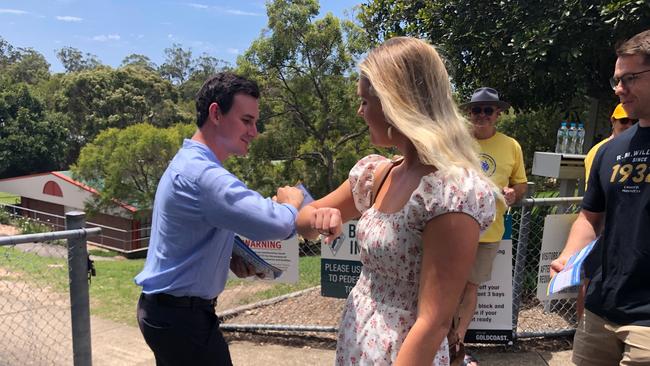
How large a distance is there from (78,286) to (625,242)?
309 centimetres

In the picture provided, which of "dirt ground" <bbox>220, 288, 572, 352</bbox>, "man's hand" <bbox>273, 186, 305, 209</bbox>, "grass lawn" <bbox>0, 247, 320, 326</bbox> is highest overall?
"man's hand" <bbox>273, 186, 305, 209</bbox>

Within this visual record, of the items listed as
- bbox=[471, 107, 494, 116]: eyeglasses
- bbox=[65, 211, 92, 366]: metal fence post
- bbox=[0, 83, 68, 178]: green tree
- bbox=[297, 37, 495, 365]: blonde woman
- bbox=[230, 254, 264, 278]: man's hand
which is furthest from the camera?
bbox=[0, 83, 68, 178]: green tree

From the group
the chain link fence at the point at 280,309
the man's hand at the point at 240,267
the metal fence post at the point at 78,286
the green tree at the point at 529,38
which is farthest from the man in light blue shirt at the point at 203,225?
the green tree at the point at 529,38

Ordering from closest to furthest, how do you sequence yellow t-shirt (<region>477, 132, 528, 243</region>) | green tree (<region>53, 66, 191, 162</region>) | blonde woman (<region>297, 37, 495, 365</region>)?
blonde woman (<region>297, 37, 495, 365</region>)
yellow t-shirt (<region>477, 132, 528, 243</region>)
green tree (<region>53, 66, 191, 162</region>)

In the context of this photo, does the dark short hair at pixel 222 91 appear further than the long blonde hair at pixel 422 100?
Yes

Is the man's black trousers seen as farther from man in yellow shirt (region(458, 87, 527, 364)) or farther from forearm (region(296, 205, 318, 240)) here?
man in yellow shirt (region(458, 87, 527, 364))

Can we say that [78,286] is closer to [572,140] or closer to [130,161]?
[572,140]

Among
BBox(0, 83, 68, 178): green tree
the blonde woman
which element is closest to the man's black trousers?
the blonde woman

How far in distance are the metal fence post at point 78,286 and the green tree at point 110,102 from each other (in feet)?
147

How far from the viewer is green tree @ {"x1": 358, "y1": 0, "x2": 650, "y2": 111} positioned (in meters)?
5.67

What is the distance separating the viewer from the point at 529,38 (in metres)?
5.88

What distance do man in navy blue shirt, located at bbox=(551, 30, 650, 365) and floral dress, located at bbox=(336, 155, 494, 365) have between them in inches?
39.1

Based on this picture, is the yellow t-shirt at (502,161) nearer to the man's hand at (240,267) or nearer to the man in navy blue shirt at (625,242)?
the man in navy blue shirt at (625,242)

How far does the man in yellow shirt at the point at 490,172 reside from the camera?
12.8ft
